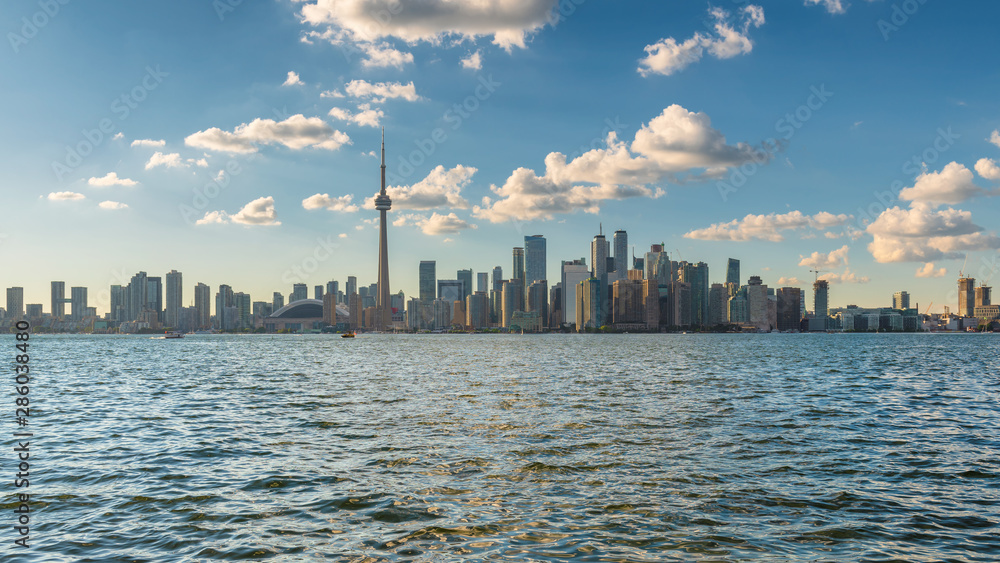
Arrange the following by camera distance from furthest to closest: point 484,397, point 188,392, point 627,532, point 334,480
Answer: point 188,392 → point 484,397 → point 334,480 → point 627,532

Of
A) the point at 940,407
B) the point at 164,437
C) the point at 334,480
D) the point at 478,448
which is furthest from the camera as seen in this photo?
the point at 940,407

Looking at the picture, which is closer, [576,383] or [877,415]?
[877,415]

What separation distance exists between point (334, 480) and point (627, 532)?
36.8ft

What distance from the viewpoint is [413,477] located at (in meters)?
23.5

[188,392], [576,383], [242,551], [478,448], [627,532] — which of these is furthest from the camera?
[576,383]

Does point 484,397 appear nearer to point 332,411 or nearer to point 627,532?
point 332,411

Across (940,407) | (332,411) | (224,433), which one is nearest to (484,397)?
(332,411)

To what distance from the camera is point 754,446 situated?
29453 millimetres

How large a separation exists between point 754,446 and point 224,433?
2689 centimetres

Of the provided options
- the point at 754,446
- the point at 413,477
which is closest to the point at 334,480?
the point at 413,477

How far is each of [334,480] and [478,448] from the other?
7.58 meters

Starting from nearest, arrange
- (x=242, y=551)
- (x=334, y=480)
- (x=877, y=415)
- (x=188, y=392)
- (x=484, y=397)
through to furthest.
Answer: (x=242, y=551)
(x=334, y=480)
(x=877, y=415)
(x=484, y=397)
(x=188, y=392)

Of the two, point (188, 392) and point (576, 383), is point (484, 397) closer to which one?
point (576, 383)

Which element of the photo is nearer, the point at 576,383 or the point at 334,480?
the point at 334,480
